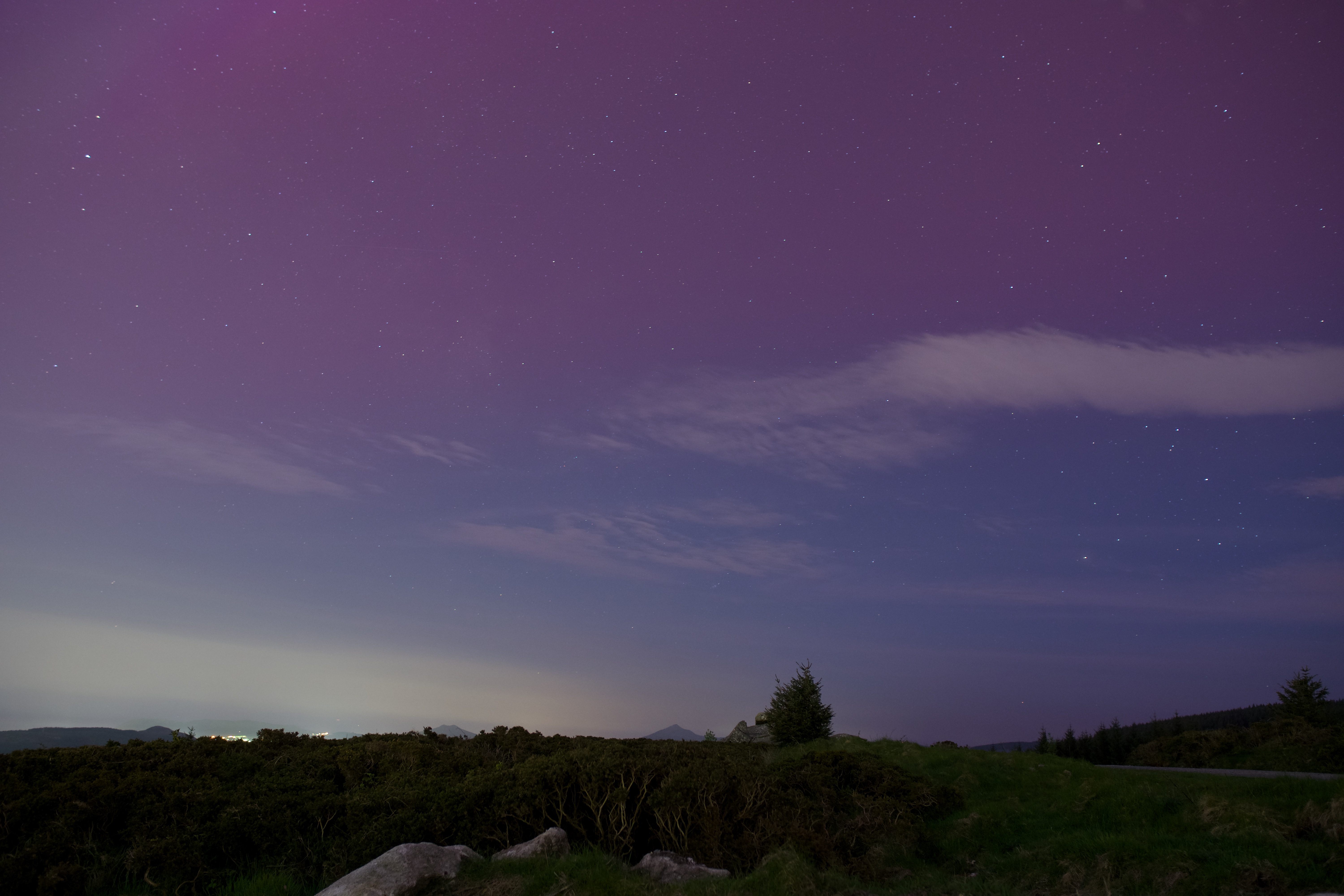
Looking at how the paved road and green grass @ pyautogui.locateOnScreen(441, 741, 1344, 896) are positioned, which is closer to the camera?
green grass @ pyautogui.locateOnScreen(441, 741, 1344, 896)

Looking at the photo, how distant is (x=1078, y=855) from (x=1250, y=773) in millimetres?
10885

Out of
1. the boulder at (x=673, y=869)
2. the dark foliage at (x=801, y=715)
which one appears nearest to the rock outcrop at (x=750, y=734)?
the dark foliage at (x=801, y=715)

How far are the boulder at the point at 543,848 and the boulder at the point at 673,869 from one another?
1.18m

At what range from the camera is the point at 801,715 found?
34031 millimetres

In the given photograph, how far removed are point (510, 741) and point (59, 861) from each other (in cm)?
1139

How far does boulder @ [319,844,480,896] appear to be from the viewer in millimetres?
10102

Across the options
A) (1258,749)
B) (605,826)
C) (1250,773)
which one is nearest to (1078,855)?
(605,826)

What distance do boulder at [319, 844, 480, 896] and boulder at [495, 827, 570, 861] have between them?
962 millimetres

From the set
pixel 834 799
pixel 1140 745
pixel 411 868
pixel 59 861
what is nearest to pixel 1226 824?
pixel 834 799

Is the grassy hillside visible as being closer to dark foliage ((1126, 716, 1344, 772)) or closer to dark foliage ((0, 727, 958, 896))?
dark foliage ((0, 727, 958, 896))

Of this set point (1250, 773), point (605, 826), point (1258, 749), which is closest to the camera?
point (605, 826)

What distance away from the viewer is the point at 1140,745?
138 feet

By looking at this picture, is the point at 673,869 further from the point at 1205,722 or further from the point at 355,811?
the point at 1205,722

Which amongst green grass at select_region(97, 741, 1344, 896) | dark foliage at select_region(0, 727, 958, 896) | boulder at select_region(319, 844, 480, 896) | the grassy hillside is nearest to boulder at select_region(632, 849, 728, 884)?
green grass at select_region(97, 741, 1344, 896)
